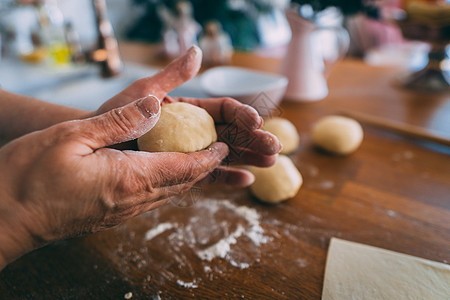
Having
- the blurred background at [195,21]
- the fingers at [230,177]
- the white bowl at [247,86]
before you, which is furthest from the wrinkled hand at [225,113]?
the blurred background at [195,21]

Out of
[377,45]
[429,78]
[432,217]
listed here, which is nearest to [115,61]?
[432,217]

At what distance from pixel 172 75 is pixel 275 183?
472mm

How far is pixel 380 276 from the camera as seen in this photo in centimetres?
72

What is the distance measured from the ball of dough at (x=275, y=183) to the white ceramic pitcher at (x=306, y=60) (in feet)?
2.56

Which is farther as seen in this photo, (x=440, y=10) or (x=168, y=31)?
(x=168, y=31)

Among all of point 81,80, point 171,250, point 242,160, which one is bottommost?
point 171,250

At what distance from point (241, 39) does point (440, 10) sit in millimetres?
2867

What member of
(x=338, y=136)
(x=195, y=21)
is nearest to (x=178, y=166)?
(x=338, y=136)

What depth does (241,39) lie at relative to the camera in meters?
4.00

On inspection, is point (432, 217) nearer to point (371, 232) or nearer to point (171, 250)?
point (371, 232)

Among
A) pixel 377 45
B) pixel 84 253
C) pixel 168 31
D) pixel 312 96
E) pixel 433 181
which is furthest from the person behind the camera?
pixel 377 45

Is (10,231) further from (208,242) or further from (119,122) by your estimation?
(208,242)

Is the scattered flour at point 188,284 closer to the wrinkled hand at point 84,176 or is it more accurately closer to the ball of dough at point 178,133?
the wrinkled hand at point 84,176

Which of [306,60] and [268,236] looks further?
[306,60]
